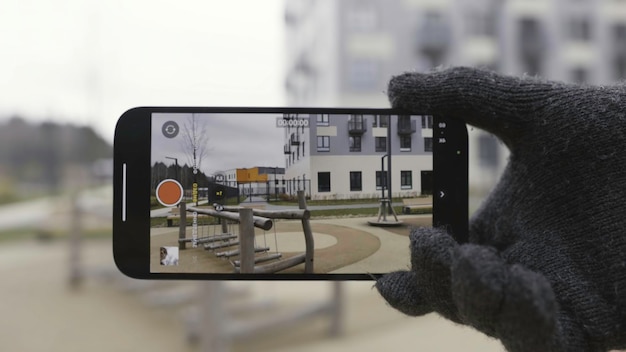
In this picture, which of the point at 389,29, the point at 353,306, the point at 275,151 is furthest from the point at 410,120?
the point at 389,29

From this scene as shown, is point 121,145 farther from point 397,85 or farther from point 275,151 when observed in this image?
point 397,85

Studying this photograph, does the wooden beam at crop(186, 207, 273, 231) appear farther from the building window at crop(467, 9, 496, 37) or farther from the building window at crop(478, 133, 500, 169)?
the building window at crop(467, 9, 496, 37)

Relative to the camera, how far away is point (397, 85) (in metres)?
0.46

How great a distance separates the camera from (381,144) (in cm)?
47

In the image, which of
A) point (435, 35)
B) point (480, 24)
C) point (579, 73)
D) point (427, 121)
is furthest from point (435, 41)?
point (427, 121)

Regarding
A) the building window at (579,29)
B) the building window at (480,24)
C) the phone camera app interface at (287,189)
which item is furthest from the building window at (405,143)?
the building window at (579,29)

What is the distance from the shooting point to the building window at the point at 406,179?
0.46 m

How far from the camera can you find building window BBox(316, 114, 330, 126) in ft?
1.53

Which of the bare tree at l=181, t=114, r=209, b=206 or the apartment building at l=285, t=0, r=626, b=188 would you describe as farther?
the apartment building at l=285, t=0, r=626, b=188

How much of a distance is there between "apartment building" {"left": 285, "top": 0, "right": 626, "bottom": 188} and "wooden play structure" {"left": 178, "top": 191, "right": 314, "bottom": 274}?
2.10 m

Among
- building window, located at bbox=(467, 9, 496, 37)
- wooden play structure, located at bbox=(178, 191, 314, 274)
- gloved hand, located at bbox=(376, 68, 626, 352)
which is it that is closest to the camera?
gloved hand, located at bbox=(376, 68, 626, 352)

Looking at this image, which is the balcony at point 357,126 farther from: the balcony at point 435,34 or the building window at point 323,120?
the balcony at point 435,34

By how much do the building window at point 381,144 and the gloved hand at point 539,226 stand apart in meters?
0.04

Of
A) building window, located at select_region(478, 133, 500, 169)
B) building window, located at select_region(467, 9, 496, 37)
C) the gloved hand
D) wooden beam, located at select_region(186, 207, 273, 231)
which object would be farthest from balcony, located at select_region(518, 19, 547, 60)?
wooden beam, located at select_region(186, 207, 273, 231)
